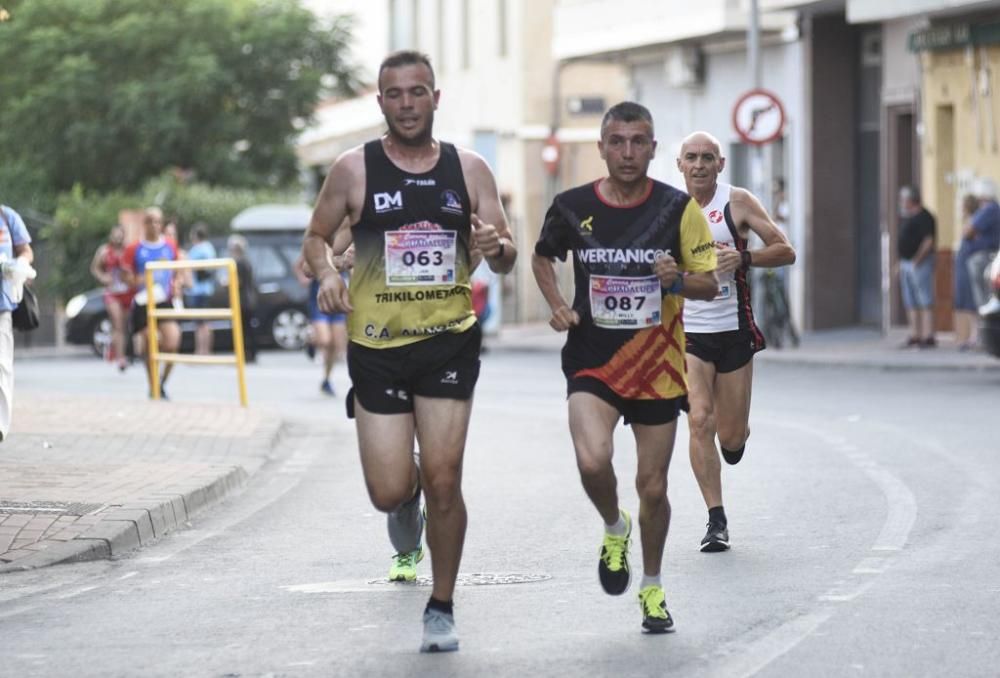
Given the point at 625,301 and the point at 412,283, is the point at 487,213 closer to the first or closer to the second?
the point at 412,283

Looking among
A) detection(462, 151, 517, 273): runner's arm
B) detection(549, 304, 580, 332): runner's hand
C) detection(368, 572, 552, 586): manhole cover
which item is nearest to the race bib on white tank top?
detection(368, 572, 552, 586): manhole cover

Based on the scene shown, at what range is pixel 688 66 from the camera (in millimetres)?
37219

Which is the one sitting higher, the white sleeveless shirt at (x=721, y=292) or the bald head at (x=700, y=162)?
the bald head at (x=700, y=162)

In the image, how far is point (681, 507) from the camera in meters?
12.0

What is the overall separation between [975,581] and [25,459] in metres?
7.08

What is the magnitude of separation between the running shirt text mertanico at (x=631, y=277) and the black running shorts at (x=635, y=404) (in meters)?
0.02

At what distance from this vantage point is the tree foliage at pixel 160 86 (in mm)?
51000

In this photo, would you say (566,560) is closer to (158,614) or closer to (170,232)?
(158,614)

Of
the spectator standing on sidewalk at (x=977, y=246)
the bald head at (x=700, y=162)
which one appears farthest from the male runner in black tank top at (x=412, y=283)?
the spectator standing on sidewalk at (x=977, y=246)

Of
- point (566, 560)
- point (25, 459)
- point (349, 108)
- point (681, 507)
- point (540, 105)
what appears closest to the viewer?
point (566, 560)

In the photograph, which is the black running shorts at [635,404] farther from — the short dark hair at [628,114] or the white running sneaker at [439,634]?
the white running sneaker at [439,634]

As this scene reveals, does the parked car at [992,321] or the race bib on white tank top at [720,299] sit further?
the parked car at [992,321]

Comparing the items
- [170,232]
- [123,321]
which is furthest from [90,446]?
[123,321]

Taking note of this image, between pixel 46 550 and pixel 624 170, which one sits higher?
pixel 624 170
